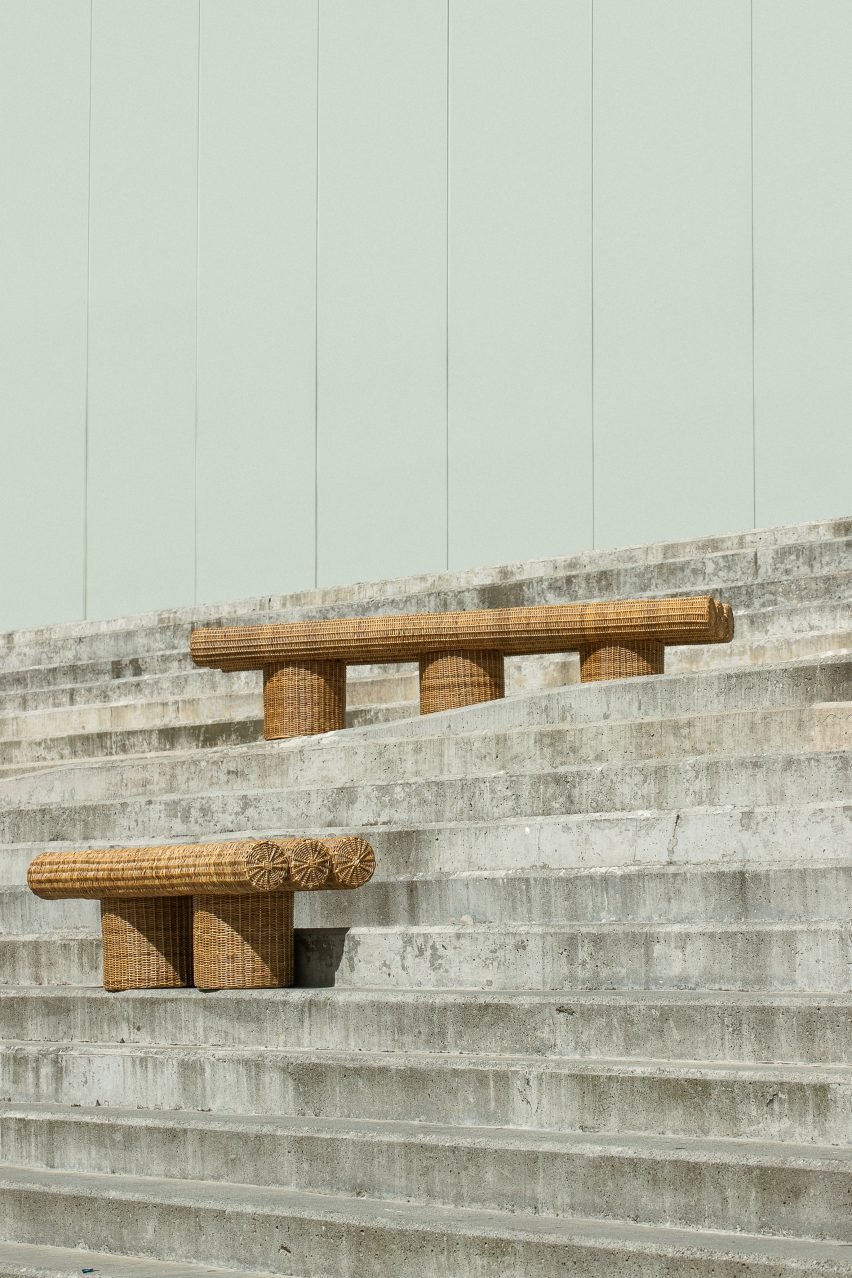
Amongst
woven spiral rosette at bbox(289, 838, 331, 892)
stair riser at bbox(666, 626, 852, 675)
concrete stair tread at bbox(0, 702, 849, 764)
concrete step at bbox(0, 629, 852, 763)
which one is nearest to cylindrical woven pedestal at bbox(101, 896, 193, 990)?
woven spiral rosette at bbox(289, 838, 331, 892)

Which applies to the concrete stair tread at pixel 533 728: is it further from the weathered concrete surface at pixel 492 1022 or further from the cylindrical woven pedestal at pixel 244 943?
the cylindrical woven pedestal at pixel 244 943

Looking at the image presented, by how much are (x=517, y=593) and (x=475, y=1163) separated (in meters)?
5.96

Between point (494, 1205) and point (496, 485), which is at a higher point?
point (496, 485)

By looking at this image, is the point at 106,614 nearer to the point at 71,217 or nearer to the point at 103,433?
the point at 103,433

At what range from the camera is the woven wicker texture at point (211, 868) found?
562 centimetres

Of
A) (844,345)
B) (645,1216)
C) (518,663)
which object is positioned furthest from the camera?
(844,345)

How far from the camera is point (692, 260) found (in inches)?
483

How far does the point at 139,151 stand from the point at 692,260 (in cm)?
561

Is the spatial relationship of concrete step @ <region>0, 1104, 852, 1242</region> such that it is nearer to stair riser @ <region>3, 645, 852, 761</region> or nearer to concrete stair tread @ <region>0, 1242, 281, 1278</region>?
concrete stair tread @ <region>0, 1242, 281, 1278</region>

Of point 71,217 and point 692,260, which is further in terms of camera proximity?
point 71,217

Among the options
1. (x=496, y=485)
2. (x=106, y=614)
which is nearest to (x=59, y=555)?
(x=106, y=614)

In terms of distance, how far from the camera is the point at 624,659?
8.16 m

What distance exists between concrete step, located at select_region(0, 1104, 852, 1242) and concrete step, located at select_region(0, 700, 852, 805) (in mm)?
1878

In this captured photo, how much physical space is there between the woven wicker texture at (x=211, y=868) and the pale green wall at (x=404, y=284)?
21.7 feet
